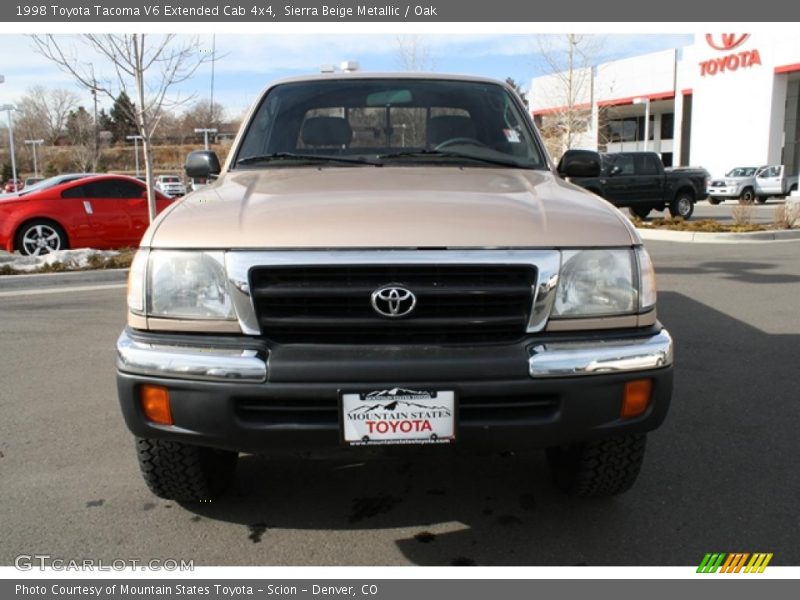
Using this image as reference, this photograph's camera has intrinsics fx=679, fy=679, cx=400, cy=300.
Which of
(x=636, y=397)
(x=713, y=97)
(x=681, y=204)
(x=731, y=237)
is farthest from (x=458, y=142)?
(x=713, y=97)

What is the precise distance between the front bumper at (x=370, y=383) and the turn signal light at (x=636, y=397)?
2 centimetres

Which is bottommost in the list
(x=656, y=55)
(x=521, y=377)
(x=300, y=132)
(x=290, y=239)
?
(x=521, y=377)

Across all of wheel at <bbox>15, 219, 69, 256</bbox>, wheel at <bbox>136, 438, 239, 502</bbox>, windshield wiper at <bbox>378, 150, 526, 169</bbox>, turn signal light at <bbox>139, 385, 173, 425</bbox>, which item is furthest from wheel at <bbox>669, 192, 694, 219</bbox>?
turn signal light at <bbox>139, 385, 173, 425</bbox>

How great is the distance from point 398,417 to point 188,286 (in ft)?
2.82

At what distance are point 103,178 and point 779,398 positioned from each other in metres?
10.4

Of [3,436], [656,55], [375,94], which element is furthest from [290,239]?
[656,55]

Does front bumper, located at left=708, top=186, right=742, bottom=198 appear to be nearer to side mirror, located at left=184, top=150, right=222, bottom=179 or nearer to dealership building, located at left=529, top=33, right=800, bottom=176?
dealership building, located at left=529, top=33, right=800, bottom=176

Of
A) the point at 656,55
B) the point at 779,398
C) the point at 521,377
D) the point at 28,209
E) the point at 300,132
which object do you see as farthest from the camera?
the point at 656,55

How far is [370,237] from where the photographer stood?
7.48 feet

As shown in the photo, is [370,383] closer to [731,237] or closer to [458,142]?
[458,142]

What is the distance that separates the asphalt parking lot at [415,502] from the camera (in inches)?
101

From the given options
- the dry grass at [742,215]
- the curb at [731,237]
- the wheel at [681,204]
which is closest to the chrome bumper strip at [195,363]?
the curb at [731,237]

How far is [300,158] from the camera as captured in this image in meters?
3.41

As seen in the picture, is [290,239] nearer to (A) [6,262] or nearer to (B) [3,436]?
(B) [3,436]
